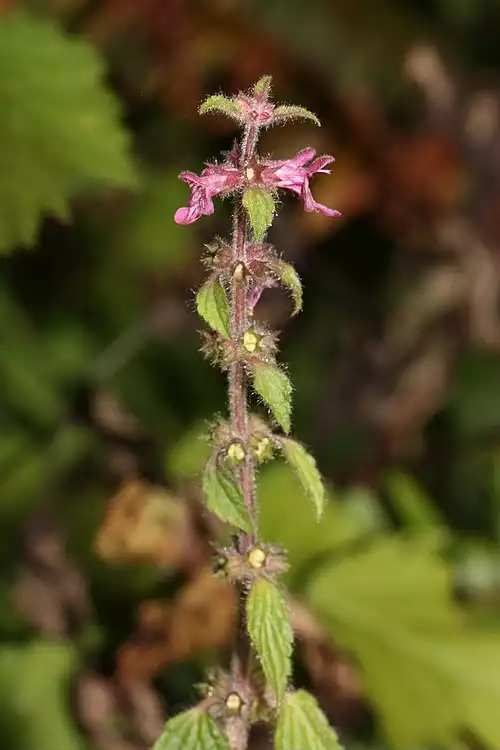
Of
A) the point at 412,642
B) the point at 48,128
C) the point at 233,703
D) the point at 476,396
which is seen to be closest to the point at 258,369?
the point at 233,703

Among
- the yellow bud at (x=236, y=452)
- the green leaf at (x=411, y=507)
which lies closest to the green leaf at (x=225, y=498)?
the yellow bud at (x=236, y=452)

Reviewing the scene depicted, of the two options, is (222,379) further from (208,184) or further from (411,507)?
(208,184)

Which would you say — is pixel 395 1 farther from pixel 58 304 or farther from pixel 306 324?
pixel 58 304

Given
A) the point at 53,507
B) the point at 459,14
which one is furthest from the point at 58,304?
the point at 459,14

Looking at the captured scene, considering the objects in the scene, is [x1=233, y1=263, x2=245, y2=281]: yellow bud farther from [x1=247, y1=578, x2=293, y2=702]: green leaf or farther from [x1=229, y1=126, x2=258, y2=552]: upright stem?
[x1=247, y1=578, x2=293, y2=702]: green leaf

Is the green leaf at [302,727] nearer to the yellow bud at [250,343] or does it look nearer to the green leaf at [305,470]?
the green leaf at [305,470]

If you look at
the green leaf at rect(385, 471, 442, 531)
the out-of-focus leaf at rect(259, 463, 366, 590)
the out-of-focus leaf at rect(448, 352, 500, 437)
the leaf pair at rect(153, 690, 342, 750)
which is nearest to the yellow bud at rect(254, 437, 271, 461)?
the leaf pair at rect(153, 690, 342, 750)

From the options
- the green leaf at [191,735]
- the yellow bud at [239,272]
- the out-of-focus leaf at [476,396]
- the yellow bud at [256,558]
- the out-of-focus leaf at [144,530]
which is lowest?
the green leaf at [191,735]
